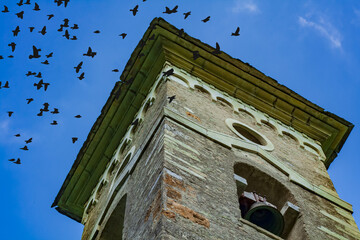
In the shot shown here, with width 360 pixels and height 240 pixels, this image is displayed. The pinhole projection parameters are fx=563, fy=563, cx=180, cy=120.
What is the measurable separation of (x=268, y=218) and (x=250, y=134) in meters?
2.60

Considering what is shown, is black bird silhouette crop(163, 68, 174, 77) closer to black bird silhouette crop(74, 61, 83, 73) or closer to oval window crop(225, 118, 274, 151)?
oval window crop(225, 118, 274, 151)

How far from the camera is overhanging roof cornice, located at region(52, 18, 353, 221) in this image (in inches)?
453

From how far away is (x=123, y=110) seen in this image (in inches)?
476

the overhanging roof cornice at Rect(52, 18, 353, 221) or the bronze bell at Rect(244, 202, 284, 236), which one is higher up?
the overhanging roof cornice at Rect(52, 18, 353, 221)

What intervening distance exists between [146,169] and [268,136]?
11.0 feet

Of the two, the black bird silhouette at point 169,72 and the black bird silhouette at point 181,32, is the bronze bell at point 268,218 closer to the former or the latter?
the black bird silhouette at point 169,72

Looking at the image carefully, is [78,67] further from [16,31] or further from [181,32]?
[181,32]

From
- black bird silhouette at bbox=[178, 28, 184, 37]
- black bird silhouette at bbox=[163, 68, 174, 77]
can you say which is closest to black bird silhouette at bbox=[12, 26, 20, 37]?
black bird silhouette at bbox=[163, 68, 174, 77]

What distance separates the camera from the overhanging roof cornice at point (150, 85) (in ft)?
37.8

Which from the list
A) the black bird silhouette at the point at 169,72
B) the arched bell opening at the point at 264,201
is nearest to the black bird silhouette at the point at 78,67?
the black bird silhouette at the point at 169,72

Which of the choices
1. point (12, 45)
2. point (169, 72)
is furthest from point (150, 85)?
point (12, 45)

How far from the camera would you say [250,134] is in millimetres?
10406

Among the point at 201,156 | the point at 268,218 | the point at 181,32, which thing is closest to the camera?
the point at 201,156

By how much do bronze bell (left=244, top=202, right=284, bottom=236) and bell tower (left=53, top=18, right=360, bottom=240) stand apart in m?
0.01
